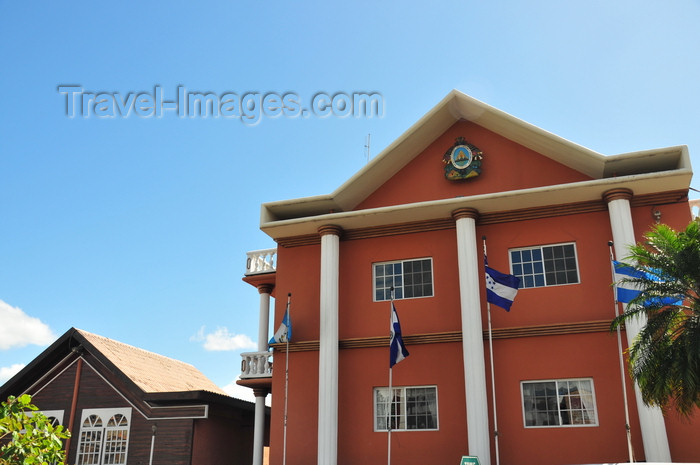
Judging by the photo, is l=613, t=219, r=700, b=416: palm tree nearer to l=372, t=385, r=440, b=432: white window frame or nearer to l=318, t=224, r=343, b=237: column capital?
l=372, t=385, r=440, b=432: white window frame

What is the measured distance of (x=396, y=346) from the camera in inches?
714

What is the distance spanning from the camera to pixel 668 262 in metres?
14.2

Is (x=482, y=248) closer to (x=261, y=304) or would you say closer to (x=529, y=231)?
(x=529, y=231)

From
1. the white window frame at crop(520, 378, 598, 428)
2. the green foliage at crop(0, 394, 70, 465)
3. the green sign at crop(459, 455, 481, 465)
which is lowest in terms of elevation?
the green sign at crop(459, 455, 481, 465)

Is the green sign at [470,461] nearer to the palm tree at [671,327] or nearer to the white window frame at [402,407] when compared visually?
the white window frame at [402,407]

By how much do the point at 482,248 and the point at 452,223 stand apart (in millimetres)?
1227

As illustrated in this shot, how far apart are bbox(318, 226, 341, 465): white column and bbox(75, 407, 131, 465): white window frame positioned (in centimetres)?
754

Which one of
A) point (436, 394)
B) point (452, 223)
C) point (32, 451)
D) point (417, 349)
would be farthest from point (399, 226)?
point (32, 451)

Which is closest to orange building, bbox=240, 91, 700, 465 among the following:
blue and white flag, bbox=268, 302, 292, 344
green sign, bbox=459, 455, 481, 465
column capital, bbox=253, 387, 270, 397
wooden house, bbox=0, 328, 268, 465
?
blue and white flag, bbox=268, 302, 292, 344

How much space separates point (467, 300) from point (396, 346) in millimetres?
2492

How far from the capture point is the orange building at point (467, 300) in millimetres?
17562

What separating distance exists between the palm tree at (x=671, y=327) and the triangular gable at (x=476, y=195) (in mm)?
4367

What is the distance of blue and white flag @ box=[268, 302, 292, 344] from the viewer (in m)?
20.4

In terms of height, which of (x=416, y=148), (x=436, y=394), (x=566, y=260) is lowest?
(x=436, y=394)
